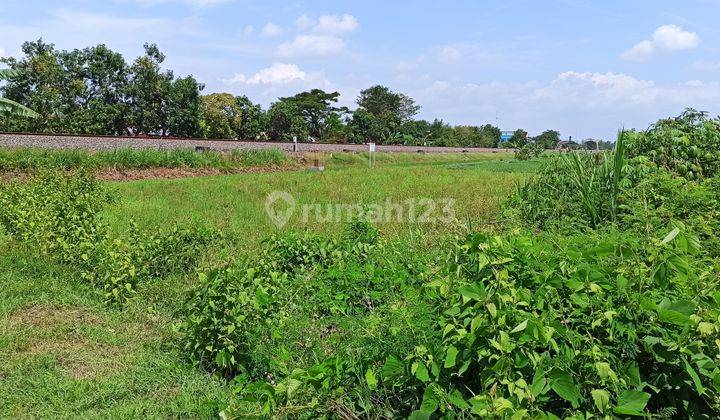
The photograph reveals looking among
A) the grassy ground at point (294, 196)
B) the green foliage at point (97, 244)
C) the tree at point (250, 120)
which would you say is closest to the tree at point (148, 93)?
the tree at point (250, 120)

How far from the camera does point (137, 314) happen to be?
4367mm

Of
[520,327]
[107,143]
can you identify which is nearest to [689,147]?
[520,327]

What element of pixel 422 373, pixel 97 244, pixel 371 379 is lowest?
pixel 97 244

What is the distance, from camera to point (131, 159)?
19.4 meters

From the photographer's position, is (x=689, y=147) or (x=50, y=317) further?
(x=689, y=147)

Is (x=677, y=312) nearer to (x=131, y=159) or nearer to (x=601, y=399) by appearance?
(x=601, y=399)

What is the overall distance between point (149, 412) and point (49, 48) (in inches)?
1392

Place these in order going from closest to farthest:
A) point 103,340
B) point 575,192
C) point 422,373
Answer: point 422,373 → point 103,340 → point 575,192

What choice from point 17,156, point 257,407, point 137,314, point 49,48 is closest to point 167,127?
point 49,48

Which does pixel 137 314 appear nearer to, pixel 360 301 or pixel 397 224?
pixel 360 301

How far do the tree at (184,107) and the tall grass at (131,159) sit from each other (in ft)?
42.9

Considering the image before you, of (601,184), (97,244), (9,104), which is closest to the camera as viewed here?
(601,184)

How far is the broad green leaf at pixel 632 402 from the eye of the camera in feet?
5.32

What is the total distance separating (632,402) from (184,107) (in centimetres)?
3764
